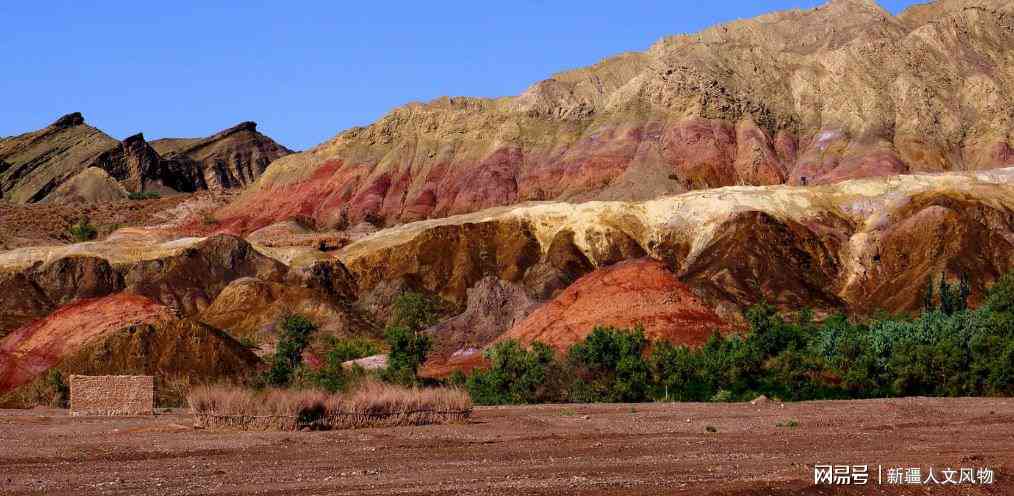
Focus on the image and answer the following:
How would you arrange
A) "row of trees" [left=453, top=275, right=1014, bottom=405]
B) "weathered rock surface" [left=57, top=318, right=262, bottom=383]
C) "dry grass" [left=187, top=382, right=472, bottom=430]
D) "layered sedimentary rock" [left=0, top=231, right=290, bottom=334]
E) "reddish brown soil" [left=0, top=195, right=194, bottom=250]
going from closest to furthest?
"dry grass" [left=187, top=382, right=472, bottom=430]
"row of trees" [left=453, top=275, right=1014, bottom=405]
"weathered rock surface" [left=57, top=318, right=262, bottom=383]
"layered sedimentary rock" [left=0, top=231, right=290, bottom=334]
"reddish brown soil" [left=0, top=195, right=194, bottom=250]

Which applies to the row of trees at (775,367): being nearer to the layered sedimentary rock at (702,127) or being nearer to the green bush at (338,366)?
the green bush at (338,366)

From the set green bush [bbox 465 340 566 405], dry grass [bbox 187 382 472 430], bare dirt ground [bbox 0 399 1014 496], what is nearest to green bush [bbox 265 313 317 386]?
green bush [bbox 465 340 566 405]

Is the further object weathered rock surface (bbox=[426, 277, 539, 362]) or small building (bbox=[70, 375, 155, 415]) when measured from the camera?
weathered rock surface (bbox=[426, 277, 539, 362])

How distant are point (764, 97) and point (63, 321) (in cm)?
11213

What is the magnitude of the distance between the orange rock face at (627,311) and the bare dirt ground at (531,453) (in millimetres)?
30292

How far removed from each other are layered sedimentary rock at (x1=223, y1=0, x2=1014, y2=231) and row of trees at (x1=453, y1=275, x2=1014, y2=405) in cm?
8527

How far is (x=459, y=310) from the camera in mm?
112500

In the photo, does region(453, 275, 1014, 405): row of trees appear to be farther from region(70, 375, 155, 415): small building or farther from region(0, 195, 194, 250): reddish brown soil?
region(0, 195, 194, 250): reddish brown soil

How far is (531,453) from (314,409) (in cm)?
723

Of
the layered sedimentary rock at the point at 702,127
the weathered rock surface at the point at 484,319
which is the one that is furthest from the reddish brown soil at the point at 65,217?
the weathered rock surface at the point at 484,319

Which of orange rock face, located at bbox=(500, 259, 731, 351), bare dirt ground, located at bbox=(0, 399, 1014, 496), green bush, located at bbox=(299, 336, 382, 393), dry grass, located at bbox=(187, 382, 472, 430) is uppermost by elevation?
orange rock face, located at bbox=(500, 259, 731, 351)

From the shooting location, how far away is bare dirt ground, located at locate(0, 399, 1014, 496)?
2302cm

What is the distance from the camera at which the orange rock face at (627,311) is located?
232 feet

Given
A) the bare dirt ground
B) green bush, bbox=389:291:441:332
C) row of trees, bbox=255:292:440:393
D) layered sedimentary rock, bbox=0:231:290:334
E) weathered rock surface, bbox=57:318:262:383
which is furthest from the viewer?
layered sedimentary rock, bbox=0:231:290:334
